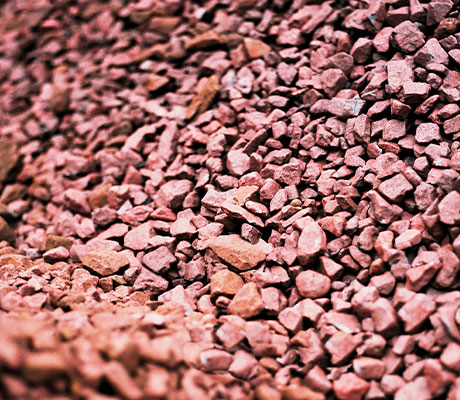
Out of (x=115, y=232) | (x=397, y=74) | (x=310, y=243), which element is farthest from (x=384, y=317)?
(x=115, y=232)

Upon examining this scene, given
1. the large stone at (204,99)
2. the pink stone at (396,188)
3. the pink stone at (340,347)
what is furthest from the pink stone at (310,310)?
the large stone at (204,99)

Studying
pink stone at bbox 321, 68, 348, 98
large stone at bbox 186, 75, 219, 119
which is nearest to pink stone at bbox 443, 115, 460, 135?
pink stone at bbox 321, 68, 348, 98

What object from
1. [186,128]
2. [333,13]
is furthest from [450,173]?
[186,128]

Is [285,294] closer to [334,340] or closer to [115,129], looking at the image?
[334,340]

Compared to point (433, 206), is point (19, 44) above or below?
above

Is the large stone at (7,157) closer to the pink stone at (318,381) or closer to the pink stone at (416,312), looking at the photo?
the pink stone at (318,381)

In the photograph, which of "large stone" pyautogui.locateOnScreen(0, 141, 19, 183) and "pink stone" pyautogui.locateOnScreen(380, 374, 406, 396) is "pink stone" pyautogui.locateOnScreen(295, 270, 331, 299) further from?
"large stone" pyautogui.locateOnScreen(0, 141, 19, 183)
